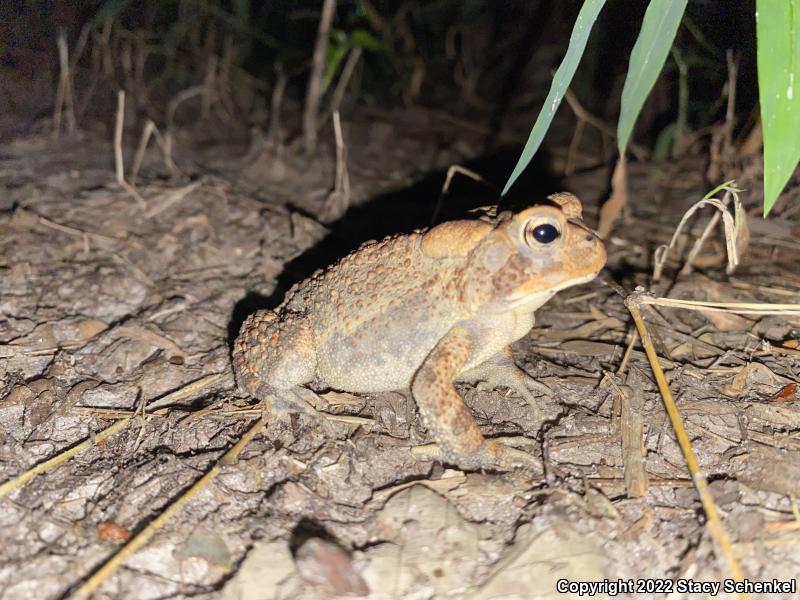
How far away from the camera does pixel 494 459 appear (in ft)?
7.77

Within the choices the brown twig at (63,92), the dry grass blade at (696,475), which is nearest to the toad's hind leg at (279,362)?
the dry grass blade at (696,475)

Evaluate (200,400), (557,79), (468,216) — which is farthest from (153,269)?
(557,79)

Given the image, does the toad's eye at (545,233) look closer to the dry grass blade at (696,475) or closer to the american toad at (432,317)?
the american toad at (432,317)

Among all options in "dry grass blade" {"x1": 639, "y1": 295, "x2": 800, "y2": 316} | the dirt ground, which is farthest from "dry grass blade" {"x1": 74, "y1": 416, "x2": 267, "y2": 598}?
"dry grass blade" {"x1": 639, "y1": 295, "x2": 800, "y2": 316}

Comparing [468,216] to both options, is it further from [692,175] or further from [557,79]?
[692,175]

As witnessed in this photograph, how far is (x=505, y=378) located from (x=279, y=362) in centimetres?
109

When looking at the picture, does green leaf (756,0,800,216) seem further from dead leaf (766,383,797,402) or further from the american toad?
dead leaf (766,383,797,402)

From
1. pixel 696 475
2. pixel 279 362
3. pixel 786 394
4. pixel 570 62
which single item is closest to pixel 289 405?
pixel 279 362

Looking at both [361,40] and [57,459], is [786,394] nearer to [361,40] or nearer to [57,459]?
[57,459]

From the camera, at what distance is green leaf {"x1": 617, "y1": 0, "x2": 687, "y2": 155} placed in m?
2.19

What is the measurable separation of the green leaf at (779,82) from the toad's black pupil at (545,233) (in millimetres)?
738

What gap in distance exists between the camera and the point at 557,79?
230 cm

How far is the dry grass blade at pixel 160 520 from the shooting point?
183 centimetres

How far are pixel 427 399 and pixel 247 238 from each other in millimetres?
2342
